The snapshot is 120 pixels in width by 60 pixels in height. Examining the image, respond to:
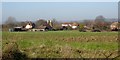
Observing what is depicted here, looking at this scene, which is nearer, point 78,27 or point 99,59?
point 99,59

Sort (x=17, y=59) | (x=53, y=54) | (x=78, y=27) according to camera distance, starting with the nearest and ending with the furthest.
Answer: (x=17, y=59), (x=53, y=54), (x=78, y=27)

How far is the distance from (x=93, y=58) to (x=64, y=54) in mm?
878

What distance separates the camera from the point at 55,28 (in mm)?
31766

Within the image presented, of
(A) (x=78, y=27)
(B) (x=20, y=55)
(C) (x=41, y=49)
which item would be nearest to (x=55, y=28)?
(A) (x=78, y=27)

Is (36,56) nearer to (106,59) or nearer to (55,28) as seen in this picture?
(106,59)

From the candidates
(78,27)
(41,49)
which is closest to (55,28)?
Answer: (78,27)

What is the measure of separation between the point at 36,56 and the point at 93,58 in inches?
66.9

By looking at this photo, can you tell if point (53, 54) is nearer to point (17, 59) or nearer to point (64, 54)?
point (64, 54)

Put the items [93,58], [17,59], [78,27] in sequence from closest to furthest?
[17,59], [93,58], [78,27]

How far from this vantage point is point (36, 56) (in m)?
7.46

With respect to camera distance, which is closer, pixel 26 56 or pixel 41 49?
pixel 26 56

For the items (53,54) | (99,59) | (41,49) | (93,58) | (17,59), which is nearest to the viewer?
(17,59)

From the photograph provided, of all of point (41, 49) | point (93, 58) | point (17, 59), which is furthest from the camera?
point (41, 49)

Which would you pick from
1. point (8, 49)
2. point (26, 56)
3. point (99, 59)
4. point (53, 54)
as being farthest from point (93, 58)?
point (8, 49)
